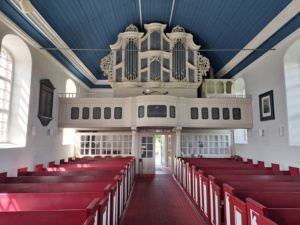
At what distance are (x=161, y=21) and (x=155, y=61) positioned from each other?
234 centimetres

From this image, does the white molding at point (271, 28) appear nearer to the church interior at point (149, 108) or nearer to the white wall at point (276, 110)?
the church interior at point (149, 108)

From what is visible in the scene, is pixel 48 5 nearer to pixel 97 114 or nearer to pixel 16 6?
pixel 16 6

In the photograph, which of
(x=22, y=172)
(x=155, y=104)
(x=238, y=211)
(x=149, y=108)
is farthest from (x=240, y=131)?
(x=22, y=172)

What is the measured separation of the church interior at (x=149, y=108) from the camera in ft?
13.8

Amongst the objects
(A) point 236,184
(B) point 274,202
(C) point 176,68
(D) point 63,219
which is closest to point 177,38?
(C) point 176,68

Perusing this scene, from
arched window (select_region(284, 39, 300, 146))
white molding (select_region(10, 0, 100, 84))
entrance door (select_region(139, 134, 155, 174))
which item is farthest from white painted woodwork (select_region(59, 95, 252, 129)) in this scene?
arched window (select_region(284, 39, 300, 146))

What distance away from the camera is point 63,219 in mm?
2381

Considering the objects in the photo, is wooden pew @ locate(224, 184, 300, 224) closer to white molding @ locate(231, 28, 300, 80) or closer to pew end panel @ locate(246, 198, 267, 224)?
pew end panel @ locate(246, 198, 267, 224)

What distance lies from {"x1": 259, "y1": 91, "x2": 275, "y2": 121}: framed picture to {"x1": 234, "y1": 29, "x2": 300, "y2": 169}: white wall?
16 centimetres

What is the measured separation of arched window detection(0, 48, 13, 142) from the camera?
6801mm

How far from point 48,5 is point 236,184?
7.14 metres

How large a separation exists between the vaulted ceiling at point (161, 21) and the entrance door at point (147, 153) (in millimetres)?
4847

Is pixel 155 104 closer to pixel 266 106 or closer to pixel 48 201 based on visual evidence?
pixel 266 106

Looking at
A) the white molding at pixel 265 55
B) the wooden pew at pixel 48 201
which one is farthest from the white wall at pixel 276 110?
the wooden pew at pixel 48 201
